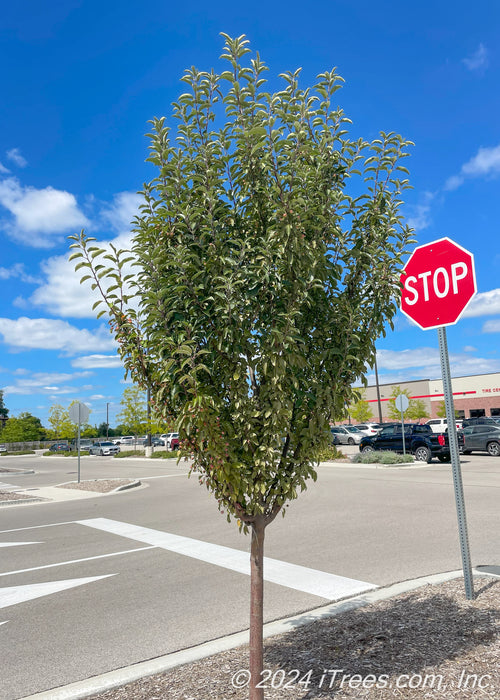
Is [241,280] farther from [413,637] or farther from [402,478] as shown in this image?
[402,478]

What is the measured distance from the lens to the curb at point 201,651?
3723 mm

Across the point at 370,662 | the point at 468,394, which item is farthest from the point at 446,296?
the point at 468,394

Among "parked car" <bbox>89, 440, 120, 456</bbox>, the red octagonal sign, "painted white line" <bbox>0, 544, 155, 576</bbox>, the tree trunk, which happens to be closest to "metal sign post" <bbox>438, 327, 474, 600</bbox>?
the red octagonal sign

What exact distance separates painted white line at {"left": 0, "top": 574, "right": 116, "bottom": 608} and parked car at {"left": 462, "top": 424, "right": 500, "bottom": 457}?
2296 centimetres

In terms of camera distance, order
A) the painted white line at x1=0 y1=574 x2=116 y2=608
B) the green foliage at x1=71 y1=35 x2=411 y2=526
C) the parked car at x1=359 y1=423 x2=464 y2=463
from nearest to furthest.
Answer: the green foliage at x1=71 y1=35 x2=411 y2=526, the painted white line at x1=0 y1=574 x2=116 y2=608, the parked car at x1=359 y1=423 x2=464 y2=463

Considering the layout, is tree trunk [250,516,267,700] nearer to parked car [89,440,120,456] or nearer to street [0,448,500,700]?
street [0,448,500,700]

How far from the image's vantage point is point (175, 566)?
723 cm

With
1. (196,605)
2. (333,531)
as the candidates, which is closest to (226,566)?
(196,605)

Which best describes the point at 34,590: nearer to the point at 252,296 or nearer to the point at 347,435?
the point at 252,296

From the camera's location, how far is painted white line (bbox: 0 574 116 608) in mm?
6195

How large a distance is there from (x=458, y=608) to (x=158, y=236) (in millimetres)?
3888

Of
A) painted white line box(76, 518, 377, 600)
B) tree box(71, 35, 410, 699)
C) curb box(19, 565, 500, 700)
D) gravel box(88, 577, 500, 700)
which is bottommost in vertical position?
painted white line box(76, 518, 377, 600)

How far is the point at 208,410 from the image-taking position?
287cm

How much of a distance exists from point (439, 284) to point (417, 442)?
66.9 ft
